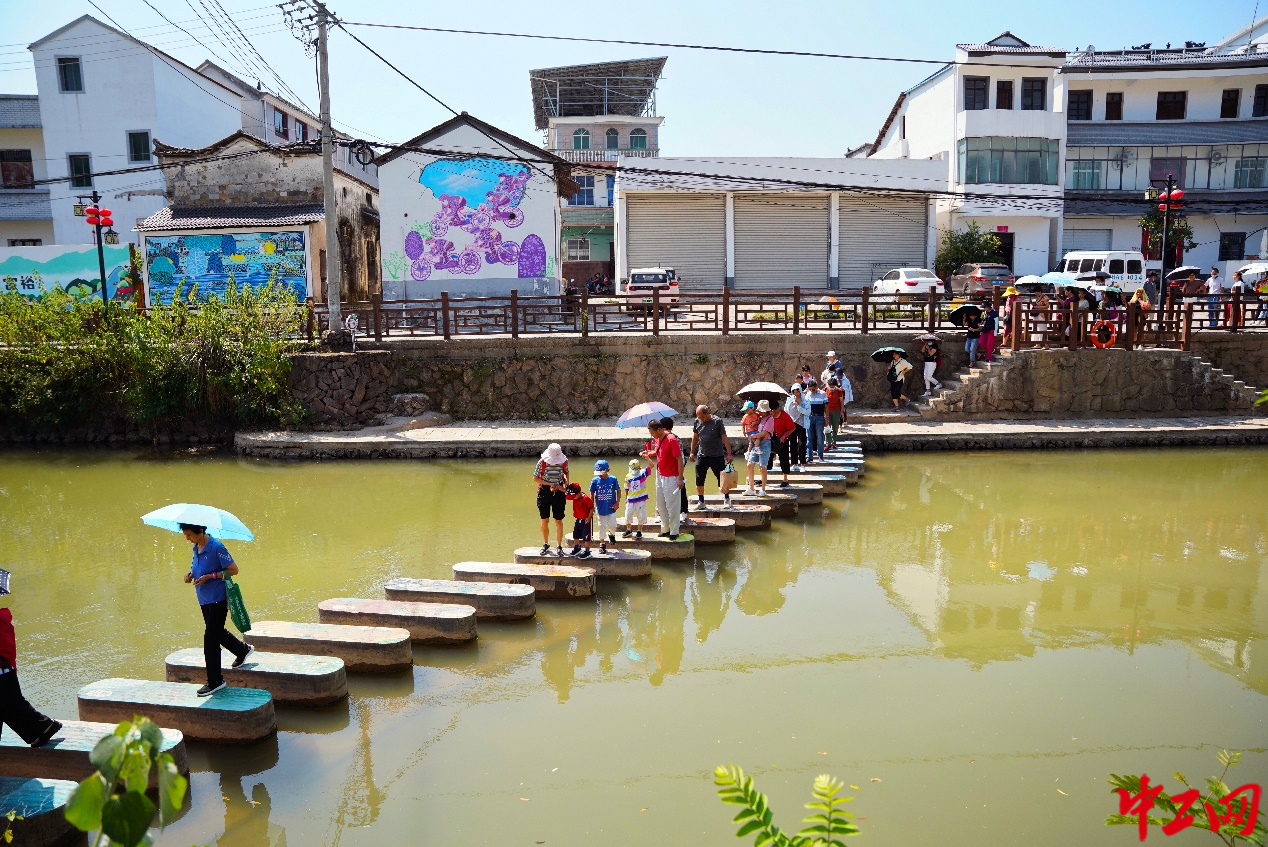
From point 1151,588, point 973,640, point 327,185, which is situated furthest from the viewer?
point 327,185

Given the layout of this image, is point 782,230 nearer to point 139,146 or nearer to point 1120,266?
point 1120,266

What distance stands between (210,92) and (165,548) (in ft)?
103

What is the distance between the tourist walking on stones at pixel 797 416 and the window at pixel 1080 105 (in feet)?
99.0

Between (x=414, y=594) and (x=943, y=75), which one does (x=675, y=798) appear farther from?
(x=943, y=75)

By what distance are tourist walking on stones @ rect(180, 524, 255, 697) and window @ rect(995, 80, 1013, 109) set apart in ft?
116

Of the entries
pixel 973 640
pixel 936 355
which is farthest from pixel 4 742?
pixel 936 355

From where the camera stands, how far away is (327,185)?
19266mm

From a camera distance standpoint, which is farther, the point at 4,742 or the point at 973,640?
the point at 973,640

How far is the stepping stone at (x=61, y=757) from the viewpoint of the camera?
5.97 meters

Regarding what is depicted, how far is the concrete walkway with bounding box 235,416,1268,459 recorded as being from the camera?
17.9 meters

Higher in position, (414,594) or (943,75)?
(943,75)

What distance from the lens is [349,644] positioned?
7898mm

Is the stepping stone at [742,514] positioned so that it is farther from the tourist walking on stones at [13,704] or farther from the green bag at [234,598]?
the tourist walking on stones at [13,704]

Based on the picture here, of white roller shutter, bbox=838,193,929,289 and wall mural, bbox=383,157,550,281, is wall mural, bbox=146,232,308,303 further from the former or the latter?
white roller shutter, bbox=838,193,929,289
